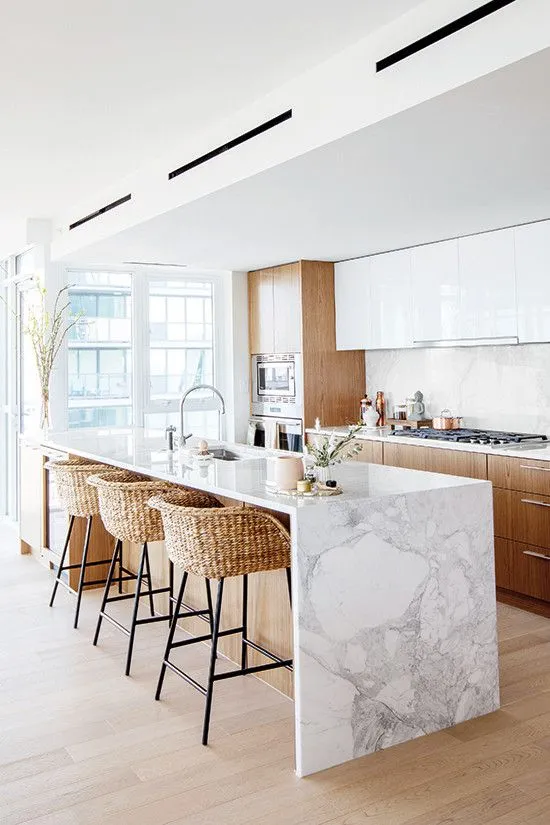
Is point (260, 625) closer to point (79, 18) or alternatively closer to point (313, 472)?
point (313, 472)

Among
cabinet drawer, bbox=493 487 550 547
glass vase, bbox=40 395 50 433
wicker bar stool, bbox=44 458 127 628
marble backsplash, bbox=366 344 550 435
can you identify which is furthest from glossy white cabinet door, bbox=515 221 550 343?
glass vase, bbox=40 395 50 433

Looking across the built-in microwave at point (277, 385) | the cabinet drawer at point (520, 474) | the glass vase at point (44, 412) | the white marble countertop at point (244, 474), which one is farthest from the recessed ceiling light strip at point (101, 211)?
the cabinet drawer at point (520, 474)

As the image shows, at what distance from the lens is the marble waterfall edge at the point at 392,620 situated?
2639mm

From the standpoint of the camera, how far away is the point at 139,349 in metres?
6.88

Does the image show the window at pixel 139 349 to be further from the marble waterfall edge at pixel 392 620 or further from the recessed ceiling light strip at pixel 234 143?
the marble waterfall edge at pixel 392 620

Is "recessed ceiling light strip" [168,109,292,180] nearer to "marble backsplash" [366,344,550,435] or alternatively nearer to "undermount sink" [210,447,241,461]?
"undermount sink" [210,447,241,461]

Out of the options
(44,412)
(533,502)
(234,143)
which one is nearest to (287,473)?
(234,143)

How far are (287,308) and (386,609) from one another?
159 inches

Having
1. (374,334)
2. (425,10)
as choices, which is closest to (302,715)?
(425,10)

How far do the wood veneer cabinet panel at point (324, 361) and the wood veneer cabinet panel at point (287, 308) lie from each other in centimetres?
7

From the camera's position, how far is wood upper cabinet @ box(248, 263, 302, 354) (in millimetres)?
6387

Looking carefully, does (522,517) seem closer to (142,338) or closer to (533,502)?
(533,502)

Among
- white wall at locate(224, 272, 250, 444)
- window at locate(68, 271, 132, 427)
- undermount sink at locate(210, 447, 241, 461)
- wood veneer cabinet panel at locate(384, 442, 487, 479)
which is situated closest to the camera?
undermount sink at locate(210, 447, 241, 461)

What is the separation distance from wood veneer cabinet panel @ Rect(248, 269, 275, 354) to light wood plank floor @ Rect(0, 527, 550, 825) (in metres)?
3.61
